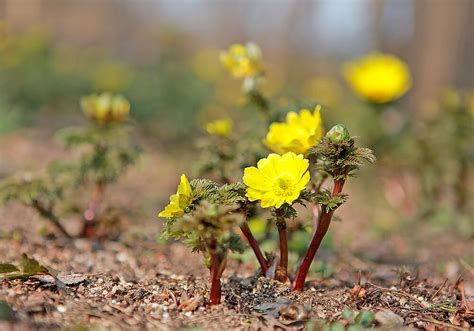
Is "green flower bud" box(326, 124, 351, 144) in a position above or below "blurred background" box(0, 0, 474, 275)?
below

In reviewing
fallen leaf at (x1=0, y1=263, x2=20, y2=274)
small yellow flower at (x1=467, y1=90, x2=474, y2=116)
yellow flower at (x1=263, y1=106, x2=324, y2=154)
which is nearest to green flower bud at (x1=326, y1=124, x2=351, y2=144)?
yellow flower at (x1=263, y1=106, x2=324, y2=154)

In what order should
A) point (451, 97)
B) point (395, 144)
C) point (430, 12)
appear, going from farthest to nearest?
point (430, 12), point (395, 144), point (451, 97)

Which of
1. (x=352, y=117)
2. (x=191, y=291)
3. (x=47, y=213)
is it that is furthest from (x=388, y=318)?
(x=352, y=117)

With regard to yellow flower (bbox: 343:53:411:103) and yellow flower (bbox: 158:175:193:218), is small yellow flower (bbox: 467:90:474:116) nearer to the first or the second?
yellow flower (bbox: 343:53:411:103)

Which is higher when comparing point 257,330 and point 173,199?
point 173,199

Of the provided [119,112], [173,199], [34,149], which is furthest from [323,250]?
[34,149]

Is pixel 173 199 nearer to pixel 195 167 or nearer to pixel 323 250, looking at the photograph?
pixel 195 167

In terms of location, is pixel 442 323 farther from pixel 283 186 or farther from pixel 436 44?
pixel 436 44
